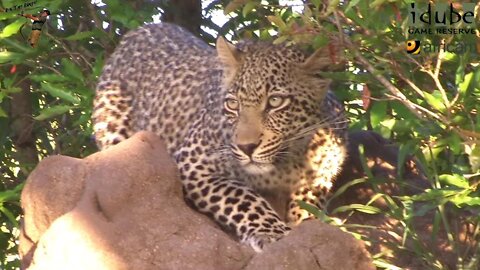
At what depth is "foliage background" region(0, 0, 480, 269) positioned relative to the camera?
4781 millimetres

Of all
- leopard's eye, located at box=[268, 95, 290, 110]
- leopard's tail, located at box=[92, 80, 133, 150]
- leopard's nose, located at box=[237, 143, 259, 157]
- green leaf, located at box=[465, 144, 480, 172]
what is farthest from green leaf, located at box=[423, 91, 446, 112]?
leopard's tail, located at box=[92, 80, 133, 150]

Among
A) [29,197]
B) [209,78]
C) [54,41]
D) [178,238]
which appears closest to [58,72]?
[54,41]

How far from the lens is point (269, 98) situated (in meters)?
6.09

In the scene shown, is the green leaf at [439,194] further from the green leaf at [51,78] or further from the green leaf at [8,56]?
the green leaf at [8,56]

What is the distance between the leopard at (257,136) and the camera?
19.6 feet

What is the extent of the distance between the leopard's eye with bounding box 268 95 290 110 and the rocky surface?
718mm

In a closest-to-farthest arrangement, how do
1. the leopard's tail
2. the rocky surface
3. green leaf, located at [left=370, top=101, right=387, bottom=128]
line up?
the rocky surface, green leaf, located at [left=370, top=101, right=387, bottom=128], the leopard's tail

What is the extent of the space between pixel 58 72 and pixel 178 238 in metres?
2.34

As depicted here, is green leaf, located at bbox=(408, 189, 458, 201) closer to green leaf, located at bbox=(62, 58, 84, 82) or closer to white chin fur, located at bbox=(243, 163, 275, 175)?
white chin fur, located at bbox=(243, 163, 275, 175)

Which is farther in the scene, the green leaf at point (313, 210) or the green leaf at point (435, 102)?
the green leaf at point (313, 210)

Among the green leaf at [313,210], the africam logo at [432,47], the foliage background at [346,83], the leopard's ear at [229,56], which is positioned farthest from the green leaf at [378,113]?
the leopard's ear at [229,56]

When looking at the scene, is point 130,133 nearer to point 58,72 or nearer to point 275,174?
point 58,72

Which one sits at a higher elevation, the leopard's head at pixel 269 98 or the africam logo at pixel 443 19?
the africam logo at pixel 443 19

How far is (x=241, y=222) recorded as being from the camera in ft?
19.6
